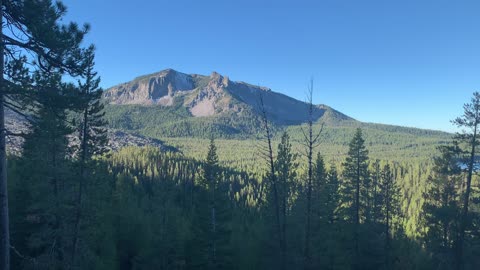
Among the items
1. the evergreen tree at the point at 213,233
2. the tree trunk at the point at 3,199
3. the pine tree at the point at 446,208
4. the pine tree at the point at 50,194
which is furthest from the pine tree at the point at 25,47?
the pine tree at the point at 446,208

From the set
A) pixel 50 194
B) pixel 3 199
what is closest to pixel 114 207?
pixel 50 194

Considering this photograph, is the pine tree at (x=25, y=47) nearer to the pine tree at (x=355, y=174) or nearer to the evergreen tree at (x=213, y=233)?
the evergreen tree at (x=213, y=233)

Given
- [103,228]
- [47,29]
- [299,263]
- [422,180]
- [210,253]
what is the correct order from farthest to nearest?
[422,180]
[103,228]
[210,253]
[299,263]
[47,29]

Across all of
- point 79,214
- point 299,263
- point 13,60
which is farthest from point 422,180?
point 13,60

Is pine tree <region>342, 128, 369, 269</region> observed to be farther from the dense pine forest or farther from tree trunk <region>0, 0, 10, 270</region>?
tree trunk <region>0, 0, 10, 270</region>

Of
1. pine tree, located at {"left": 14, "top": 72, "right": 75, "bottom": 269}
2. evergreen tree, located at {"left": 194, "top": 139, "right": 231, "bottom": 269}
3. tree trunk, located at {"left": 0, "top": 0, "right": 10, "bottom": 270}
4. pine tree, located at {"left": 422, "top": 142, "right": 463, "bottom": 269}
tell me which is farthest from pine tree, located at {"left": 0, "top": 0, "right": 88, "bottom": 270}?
pine tree, located at {"left": 422, "top": 142, "right": 463, "bottom": 269}

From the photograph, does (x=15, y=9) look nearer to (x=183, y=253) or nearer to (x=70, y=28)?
(x=70, y=28)

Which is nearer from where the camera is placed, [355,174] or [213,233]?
[213,233]

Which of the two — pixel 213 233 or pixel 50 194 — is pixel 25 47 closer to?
pixel 50 194

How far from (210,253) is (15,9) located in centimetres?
2069

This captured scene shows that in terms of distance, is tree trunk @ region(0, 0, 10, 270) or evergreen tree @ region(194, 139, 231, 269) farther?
evergreen tree @ region(194, 139, 231, 269)

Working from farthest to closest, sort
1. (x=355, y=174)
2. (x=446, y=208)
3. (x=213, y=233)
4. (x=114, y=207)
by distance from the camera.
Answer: (x=114, y=207)
(x=355, y=174)
(x=213, y=233)
(x=446, y=208)

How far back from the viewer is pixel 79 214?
59.9ft

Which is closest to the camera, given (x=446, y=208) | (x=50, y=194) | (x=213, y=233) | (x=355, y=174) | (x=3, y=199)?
(x=3, y=199)
